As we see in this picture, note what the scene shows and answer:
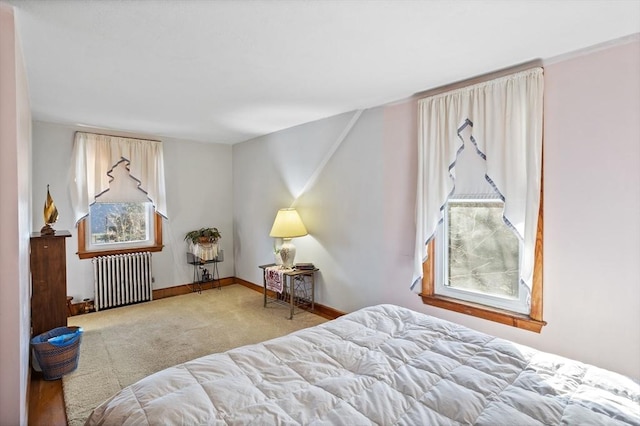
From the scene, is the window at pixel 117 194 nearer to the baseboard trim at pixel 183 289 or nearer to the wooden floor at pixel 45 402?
the baseboard trim at pixel 183 289

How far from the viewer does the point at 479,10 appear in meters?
1.71

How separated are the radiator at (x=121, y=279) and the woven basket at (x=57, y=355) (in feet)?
5.29

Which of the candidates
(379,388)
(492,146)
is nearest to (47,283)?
(379,388)

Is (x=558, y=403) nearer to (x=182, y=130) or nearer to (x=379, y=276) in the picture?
(x=379, y=276)

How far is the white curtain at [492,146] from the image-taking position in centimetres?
232

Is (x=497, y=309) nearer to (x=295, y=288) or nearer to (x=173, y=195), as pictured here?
(x=295, y=288)

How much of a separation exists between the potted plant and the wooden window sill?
3436mm

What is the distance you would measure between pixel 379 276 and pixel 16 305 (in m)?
2.82

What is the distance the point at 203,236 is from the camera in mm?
5133

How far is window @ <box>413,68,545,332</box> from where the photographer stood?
2346mm

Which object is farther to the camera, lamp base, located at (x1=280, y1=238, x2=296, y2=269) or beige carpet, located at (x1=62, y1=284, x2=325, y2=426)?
lamp base, located at (x1=280, y1=238, x2=296, y2=269)

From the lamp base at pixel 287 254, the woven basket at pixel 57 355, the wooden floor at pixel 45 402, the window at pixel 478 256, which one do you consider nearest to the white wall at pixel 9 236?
the wooden floor at pixel 45 402

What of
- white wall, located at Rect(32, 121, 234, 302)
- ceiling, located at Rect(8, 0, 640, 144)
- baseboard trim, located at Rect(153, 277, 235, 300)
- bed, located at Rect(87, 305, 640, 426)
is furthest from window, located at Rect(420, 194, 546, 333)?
white wall, located at Rect(32, 121, 234, 302)

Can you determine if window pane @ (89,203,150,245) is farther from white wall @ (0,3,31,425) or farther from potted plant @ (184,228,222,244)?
white wall @ (0,3,31,425)
